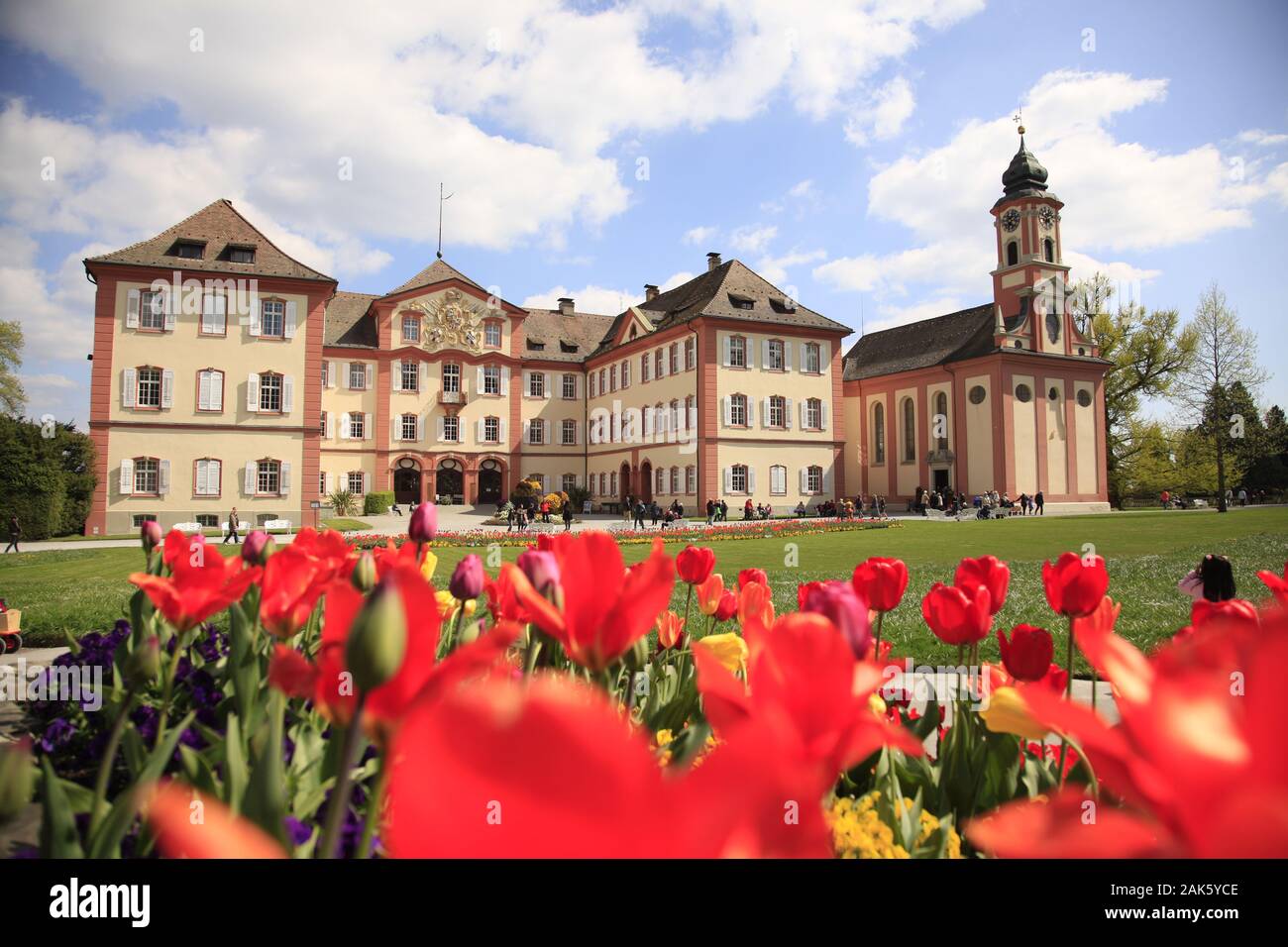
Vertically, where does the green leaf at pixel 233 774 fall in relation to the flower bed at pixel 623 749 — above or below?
below

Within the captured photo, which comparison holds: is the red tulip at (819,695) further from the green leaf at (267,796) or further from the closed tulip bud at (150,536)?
the closed tulip bud at (150,536)

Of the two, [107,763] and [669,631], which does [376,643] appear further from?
[669,631]

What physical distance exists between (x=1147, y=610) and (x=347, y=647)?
933 cm

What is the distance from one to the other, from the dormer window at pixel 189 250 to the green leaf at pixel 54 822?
115 feet

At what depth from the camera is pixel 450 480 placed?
44219 mm

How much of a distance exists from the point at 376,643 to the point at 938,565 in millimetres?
14336

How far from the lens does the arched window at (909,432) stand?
44.8 metres

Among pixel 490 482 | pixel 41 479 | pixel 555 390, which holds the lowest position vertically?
pixel 41 479

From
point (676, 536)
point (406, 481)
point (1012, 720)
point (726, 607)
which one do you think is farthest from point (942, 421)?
point (1012, 720)

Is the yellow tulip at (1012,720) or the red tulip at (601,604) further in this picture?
the yellow tulip at (1012,720)

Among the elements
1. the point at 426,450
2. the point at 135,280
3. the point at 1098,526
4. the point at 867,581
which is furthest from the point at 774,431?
the point at 867,581

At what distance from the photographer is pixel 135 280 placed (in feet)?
96.2

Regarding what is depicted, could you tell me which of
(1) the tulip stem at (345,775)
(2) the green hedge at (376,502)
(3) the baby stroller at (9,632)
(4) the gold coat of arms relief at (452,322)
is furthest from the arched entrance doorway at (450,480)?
(1) the tulip stem at (345,775)

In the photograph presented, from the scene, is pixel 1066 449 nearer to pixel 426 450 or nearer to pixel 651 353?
pixel 651 353
